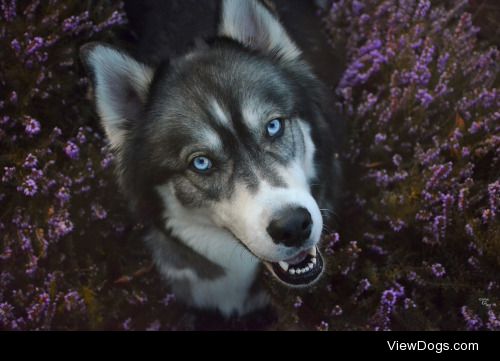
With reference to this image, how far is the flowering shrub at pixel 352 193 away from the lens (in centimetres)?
290

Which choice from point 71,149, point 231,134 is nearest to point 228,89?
point 231,134

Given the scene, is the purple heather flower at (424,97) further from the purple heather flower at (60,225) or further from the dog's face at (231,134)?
the purple heather flower at (60,225)

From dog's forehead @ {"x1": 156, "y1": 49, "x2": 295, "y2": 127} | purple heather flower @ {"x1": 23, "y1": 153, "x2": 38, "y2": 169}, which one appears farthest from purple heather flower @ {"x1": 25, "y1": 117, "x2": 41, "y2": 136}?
dog's forehead @ {"x1": 156, "y1": 49, "x2": 295, "y2": 127}

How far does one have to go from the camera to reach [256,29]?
264 cm

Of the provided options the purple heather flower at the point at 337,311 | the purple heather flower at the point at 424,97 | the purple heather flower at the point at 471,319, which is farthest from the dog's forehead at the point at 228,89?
the purple heather flower at the point at 471,319

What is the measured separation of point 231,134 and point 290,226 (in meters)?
0.52

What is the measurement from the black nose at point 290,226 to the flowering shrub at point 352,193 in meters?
0.79

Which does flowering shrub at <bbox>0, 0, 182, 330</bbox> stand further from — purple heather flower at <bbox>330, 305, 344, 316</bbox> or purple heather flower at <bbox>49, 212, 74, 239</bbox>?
purple heather flower at <bbox>330, 305, 344, 316</bbox>

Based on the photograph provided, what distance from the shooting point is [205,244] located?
288 cm

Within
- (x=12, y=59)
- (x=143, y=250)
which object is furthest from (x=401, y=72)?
(x=12, y=59)
